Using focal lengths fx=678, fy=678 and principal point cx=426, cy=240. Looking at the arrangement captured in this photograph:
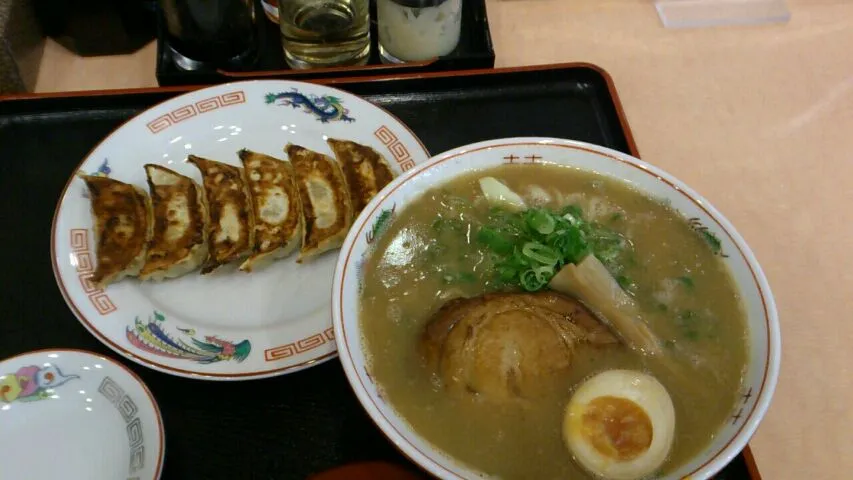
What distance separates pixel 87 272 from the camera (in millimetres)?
1680

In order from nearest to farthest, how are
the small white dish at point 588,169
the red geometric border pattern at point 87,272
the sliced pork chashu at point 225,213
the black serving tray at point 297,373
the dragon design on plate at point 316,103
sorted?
the small white dish at point 588,169, the black serving tray at point 297,373, the red geometric border pattern at point 87,272, the sliced pork chashu at point 225,213, the dragon design on plate at point 316,103

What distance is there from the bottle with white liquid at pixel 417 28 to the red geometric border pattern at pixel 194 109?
50 cm

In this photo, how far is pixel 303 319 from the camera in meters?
1.65

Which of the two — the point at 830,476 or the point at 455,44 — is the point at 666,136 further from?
the point at 830,476

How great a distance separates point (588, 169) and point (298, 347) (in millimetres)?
773

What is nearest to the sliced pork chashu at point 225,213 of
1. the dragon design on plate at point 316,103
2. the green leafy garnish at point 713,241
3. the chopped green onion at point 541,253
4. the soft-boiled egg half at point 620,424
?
the dragon design on plate at point 316,103

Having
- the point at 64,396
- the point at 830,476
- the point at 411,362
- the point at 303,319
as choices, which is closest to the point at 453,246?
the point at 411,362

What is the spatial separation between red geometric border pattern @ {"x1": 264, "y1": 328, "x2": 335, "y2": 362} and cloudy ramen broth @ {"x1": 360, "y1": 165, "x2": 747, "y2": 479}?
302mm

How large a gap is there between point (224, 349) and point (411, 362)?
542 mm

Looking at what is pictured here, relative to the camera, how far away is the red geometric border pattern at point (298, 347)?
5.08 feet

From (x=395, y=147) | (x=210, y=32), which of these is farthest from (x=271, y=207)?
(x=210, y=32)

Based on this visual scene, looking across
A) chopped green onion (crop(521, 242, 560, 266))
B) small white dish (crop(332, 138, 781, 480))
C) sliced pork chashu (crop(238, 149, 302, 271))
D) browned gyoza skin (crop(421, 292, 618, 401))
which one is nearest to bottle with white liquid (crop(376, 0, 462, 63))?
sliced pork chashu (crop(238, 149, 302, 271))

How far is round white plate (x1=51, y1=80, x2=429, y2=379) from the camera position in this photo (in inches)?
61.5

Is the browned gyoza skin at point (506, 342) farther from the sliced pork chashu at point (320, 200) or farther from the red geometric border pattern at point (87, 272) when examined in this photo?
the red geometric border pattern at point (87, 272)
